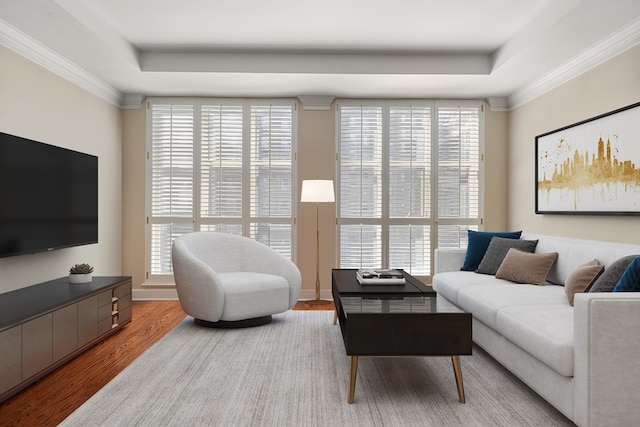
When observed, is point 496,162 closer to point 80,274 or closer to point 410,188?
point 410,188

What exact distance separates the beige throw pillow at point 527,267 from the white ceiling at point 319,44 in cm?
172

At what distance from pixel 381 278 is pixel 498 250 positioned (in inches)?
52.2

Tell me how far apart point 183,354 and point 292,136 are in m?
2.94

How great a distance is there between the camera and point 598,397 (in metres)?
1.92

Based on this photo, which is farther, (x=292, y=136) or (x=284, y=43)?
(x=292, y=136)

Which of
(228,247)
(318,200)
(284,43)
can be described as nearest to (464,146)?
(318,200)

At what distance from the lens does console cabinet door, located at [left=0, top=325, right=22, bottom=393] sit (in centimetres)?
232

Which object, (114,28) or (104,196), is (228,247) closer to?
(104,196)

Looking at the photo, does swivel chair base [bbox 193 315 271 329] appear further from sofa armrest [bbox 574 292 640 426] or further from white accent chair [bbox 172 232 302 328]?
sofa armrest [bbox 574 292 640 426]

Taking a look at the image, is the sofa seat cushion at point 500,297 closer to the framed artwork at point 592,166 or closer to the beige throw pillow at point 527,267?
the beige throw pillow at point 527,267

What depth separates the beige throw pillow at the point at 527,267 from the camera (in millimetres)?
3514

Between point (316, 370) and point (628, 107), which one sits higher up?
point (628, 107)

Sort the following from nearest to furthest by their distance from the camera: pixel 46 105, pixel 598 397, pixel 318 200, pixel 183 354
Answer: pixel 598 397, pixel 183 354, pixel 46 105, pixel 318 200

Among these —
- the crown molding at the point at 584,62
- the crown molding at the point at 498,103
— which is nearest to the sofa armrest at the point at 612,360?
the crown molding at the point at 584,62
